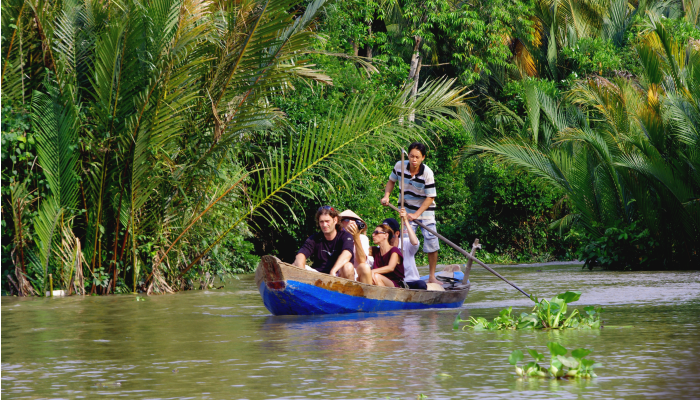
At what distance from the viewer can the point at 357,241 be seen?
33.0 ft

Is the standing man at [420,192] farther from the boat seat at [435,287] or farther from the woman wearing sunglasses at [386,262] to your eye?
the woman wearing sunglasses at [386,262]

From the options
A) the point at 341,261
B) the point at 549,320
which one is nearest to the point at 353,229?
the point at 341,261

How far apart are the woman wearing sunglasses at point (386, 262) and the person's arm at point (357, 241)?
1.49 ft

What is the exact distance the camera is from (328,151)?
13.4m

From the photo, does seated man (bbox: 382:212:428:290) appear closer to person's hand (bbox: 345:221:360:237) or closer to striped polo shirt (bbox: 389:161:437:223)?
striped polo shirt (bbox: 389:161:437:223)

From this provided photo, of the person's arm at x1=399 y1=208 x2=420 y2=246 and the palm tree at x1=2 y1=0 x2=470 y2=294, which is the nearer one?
the person's arm at x1=399 y1=208 x2=420 y2=246

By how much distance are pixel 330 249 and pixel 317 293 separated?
2.35ft

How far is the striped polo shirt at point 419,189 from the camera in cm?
1143

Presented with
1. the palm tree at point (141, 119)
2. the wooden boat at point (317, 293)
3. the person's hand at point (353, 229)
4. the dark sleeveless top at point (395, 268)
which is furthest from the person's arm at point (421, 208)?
the palm tree at point (141, 119)

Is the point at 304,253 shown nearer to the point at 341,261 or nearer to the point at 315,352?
the point at 341,261

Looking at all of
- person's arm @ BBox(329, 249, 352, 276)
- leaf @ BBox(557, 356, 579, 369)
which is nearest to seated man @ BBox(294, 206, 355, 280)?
person's arm @ BBox(329, 249, 352, 276)

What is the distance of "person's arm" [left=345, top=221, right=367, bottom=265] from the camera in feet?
32.5

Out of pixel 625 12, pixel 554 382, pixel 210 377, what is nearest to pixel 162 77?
pixel 210 377

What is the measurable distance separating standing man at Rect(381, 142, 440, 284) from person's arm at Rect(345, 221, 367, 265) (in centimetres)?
124
